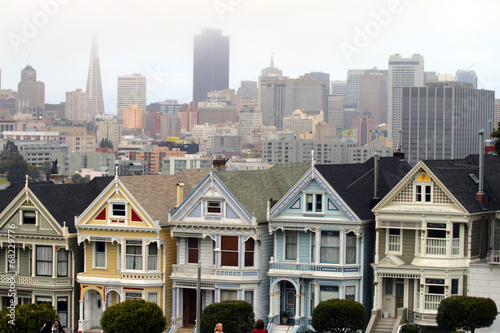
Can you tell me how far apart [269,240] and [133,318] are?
6.61 metres

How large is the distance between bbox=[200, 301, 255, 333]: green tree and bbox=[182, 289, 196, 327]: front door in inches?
130

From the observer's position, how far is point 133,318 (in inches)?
1917

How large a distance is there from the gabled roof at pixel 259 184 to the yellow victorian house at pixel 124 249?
274cm

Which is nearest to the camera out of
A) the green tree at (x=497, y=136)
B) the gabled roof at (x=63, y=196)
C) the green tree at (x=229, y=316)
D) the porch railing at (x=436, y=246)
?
the porch railing at (x=436, y=246)

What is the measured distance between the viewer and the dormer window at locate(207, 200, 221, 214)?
50.5 meters

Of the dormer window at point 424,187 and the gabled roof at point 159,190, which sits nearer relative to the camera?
the dormer window at point 424,187

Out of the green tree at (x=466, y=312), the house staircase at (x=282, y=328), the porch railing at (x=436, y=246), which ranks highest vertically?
the porch railing at (x=436, y=246)

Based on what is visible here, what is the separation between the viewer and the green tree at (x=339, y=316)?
4647 centimetres

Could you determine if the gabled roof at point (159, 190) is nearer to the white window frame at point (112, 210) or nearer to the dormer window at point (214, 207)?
the white window frame at point (112, 210)

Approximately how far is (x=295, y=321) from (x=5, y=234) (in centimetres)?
1451

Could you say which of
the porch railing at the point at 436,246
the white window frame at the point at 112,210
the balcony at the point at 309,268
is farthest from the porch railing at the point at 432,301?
the white window frame at the point at 112,210

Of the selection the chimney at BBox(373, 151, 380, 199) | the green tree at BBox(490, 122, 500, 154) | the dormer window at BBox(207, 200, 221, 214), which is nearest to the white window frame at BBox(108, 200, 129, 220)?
the dormer window at BBox(207, 200, 221, 214)

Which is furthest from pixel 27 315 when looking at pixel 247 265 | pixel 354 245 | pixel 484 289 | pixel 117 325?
pixel 484 289

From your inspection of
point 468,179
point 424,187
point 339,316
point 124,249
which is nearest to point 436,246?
point 424,187
